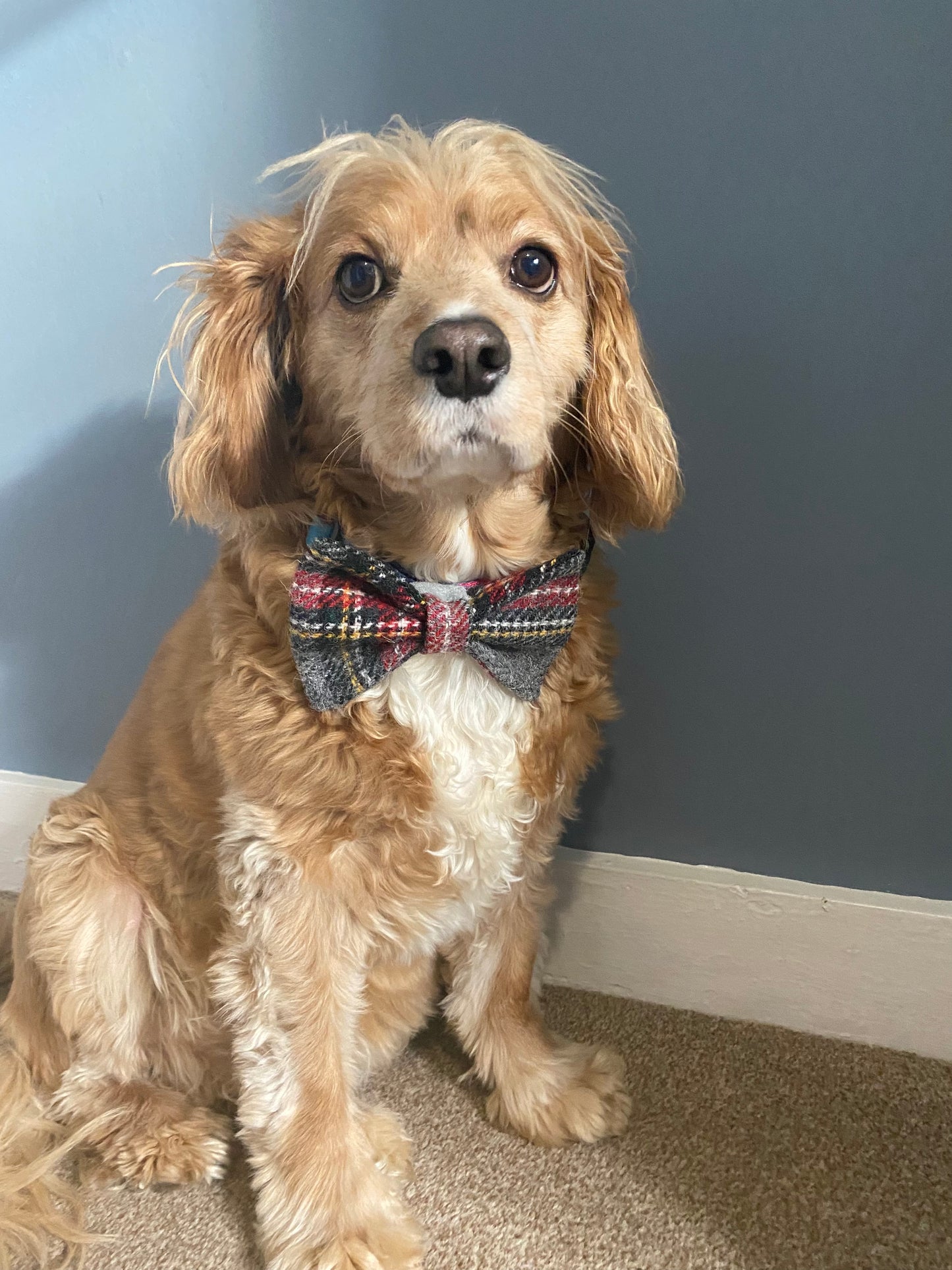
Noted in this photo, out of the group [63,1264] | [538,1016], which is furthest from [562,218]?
[63,1264]

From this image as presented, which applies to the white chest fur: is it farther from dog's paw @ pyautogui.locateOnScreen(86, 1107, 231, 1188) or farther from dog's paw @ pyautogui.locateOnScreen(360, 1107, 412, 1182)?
dog's paw @ pyautogui.locateOnScreen(86, 1107, 231, 1188)

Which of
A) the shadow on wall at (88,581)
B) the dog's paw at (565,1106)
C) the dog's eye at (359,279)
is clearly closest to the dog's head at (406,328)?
the dog's eye at (359,279)

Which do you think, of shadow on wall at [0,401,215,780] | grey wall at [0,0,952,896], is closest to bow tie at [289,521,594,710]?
grey wall at [0,0,952,896]

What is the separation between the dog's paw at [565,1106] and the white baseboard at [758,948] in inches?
9.2

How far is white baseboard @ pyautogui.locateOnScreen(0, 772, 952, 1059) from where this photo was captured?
1.31m

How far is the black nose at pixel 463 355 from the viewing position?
0.81 m

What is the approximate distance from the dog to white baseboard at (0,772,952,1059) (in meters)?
0.38

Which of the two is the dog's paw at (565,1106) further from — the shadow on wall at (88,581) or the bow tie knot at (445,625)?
the shadow on wall at (88,581)

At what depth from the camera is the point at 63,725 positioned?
6.04 feet

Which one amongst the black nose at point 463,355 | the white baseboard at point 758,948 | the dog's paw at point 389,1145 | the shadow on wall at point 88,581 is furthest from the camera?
the shadow on wall at point 88,581

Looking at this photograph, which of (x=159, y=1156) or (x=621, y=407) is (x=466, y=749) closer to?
(x=621, y=407)

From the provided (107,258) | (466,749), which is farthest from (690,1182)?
(107,258)

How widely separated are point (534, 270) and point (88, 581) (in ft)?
3.70

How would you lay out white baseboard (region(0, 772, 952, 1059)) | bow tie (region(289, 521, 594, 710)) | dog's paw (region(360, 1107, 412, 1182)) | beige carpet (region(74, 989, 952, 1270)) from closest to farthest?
bow tie (region(289, 521, 594, 710)) < beige carpet (region(74, 989, 952, 1270)) < dog's paw (region(360, 1107, 412, 1182)) < white baseboard (region(0, 772, 952, 1059))
